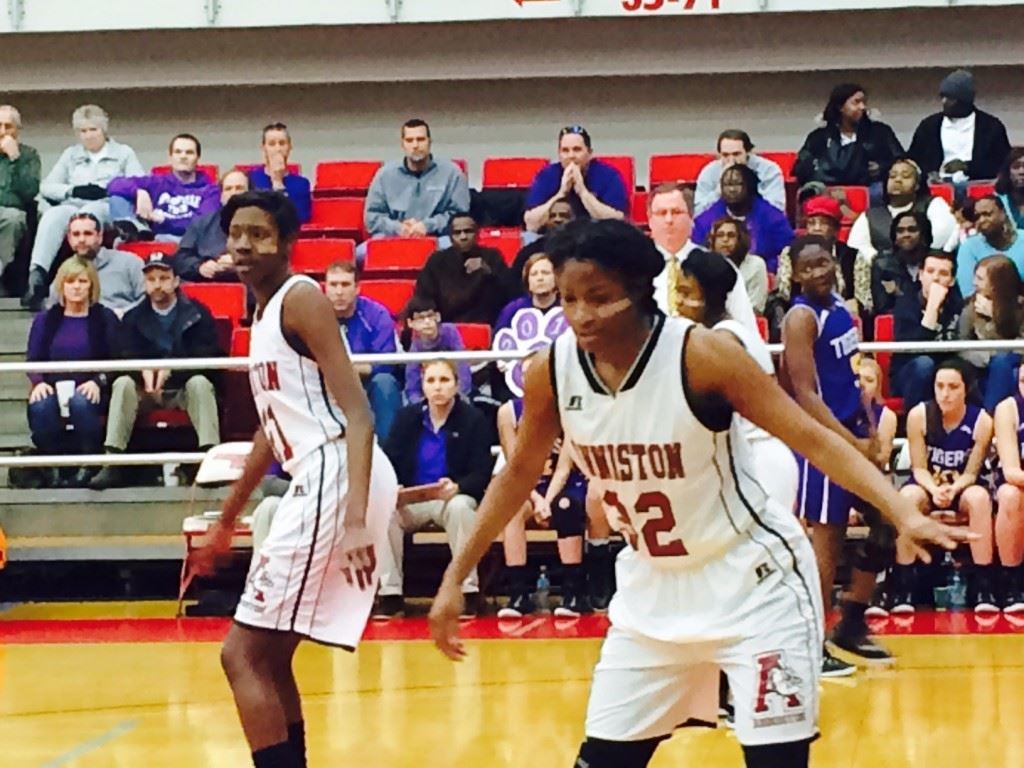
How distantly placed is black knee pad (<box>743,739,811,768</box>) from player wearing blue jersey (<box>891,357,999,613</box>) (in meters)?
5.31

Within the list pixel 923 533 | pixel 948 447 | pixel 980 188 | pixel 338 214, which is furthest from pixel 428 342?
pixel 923 533

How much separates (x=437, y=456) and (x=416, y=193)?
336 cm

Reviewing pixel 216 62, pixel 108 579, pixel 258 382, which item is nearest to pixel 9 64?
pixel 216 62

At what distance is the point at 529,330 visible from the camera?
32.3 ft

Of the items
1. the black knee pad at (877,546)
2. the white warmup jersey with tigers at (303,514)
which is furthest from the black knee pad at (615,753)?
the black knee pad at (877,546)

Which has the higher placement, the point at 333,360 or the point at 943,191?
the point at 943,191

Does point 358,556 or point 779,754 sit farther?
point 358,556

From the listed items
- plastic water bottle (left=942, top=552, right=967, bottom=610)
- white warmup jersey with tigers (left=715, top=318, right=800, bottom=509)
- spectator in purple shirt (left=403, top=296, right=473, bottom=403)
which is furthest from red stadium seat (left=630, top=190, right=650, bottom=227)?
white warmup jersey with tigers (left=715, top=318, right=800, bottom=509)

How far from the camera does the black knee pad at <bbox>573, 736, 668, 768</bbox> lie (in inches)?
149

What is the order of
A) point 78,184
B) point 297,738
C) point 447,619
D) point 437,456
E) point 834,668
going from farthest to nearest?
1. point 78,184
2. point 437,456
3. point 834,668
4. point 297,738
5. point 447,619

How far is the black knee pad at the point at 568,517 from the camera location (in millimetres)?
8945

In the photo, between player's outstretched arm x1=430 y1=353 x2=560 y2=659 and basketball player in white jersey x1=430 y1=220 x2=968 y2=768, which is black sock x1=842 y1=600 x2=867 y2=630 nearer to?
basketball player in white jersey x1=430 y1=220 x2=968 y2=768

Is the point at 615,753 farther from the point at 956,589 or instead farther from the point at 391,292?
the point at 391,292

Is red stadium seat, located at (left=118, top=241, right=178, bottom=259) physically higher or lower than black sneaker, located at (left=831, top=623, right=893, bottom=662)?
higher
